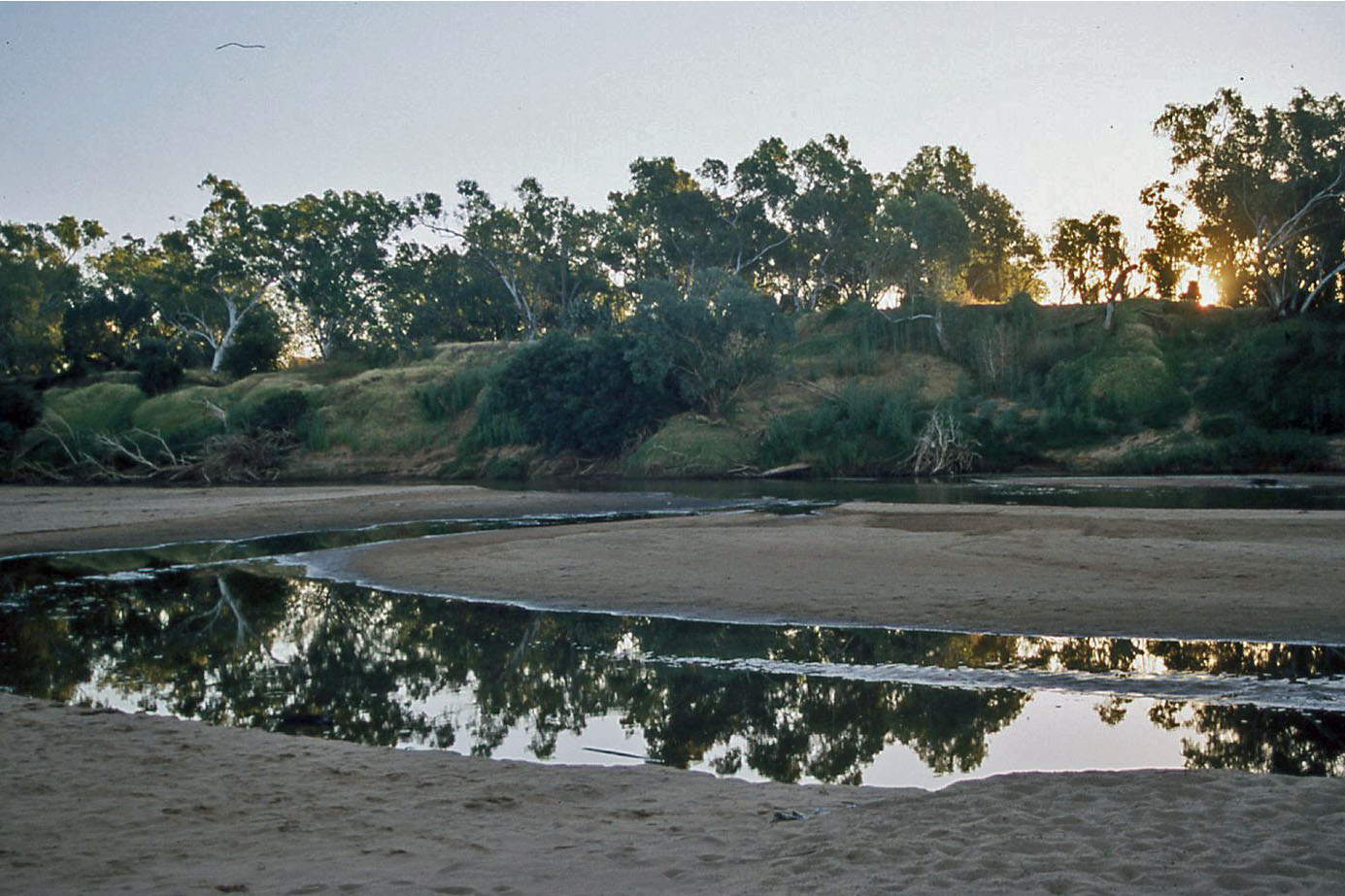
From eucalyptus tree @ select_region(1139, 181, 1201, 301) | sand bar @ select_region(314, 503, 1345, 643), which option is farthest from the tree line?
sand bar @ select_region(314, 503, 1345, 643)

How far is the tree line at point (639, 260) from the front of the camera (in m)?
49.8

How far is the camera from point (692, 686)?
973 centimetres

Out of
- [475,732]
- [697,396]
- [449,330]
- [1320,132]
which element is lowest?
[475,732]

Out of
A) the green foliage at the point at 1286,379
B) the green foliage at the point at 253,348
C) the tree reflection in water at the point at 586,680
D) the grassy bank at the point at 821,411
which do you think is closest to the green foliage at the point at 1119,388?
the grassy bank at the point at 821,411

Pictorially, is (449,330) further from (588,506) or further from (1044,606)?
(1044,606)

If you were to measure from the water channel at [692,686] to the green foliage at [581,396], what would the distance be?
115 ft

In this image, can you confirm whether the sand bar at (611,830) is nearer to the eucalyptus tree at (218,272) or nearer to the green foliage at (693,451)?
the green foliage at (693,451)

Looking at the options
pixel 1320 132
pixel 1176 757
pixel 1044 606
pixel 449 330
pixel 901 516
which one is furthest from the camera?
pixel 449 330

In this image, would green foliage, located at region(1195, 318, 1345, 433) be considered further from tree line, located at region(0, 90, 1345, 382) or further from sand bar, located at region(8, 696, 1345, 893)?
sand bar, located at region(8, 696, 1345, 893)

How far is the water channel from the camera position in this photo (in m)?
7.62

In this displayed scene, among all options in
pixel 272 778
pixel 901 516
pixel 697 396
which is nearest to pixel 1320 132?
pixel 697 396

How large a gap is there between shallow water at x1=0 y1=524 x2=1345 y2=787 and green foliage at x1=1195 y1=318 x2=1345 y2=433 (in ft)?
112

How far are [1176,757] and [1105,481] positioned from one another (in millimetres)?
29750

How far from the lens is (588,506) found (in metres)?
29.5
